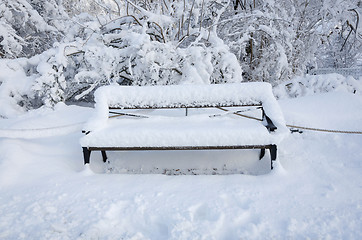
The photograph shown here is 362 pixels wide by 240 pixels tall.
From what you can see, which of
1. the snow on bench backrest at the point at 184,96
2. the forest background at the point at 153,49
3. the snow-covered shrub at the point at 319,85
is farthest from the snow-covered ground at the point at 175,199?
the snow-covered shrub at the point at 319,85

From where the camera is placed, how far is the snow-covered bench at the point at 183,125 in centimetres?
236

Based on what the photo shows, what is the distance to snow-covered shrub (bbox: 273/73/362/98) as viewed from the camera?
5.27 m

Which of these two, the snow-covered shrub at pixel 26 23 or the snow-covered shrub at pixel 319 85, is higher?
the snow-covered shrub at pixel 26 23

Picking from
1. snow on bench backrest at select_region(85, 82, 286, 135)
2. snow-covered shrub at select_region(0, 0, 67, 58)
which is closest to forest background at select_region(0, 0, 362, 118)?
snow-covered shrub at select_region(0, 0, 67, 58)

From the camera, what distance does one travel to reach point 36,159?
2783 mm

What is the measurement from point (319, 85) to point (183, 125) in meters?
4.20

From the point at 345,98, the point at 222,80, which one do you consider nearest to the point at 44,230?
the point at 222,80

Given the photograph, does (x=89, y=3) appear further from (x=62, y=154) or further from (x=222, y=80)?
(x=62, y=154)

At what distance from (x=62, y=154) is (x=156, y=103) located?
1361mm

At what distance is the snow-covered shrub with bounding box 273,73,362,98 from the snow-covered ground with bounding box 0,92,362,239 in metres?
2.59

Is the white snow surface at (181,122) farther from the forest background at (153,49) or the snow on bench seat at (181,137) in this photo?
the forest background at (153,49)

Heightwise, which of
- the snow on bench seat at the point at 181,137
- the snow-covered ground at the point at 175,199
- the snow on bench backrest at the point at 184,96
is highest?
the snow on bench backrest at the point at 184,96

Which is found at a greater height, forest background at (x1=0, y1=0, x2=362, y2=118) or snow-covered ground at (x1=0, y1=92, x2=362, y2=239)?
forest background at (x1=0, y1=0, x2=362, y2=118)

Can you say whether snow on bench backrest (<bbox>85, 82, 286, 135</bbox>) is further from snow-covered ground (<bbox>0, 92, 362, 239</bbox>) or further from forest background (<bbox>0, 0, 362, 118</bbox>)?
forest background (<bbox>0, 0, 362, 118</bbox>)
